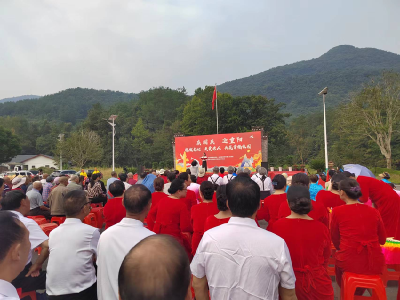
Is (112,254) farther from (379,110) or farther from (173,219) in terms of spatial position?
(379,110)

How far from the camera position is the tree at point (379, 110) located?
25.4 metres

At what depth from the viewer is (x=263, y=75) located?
401 feet

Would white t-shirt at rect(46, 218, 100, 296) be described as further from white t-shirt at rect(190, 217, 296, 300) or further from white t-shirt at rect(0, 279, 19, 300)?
white t-shirt at rect(190, 217, 296, 300)

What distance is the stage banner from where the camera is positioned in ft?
59.9

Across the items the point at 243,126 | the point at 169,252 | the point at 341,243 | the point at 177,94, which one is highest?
the point at 177,94

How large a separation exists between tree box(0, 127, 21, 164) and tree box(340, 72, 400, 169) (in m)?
42.7

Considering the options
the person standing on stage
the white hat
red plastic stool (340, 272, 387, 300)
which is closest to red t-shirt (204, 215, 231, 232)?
red plastic stool (340, 272, 387, 300)

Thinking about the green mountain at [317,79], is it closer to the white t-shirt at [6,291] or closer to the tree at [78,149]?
the tree at [78,149]

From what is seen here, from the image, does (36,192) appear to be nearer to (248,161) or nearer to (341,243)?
(341,243)

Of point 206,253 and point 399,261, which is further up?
point 206,253

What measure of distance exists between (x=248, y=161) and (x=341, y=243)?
1564cm

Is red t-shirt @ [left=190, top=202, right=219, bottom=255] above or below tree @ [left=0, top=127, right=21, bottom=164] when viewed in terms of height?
below

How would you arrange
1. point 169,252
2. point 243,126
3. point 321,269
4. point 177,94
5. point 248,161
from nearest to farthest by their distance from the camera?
point 169,252, point 321,269, point 248,161, point 243,126, point 177,94

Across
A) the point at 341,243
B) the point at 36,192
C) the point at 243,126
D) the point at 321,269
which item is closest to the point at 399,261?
the point at 341,243
